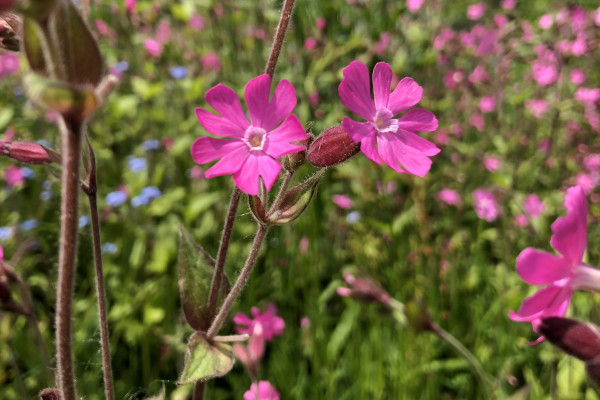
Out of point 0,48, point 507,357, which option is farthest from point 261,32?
point 0,48

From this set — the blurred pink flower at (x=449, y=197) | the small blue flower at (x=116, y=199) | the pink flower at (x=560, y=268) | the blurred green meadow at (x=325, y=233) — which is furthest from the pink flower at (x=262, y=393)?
the blurred pink flower at (x=449, y=197)

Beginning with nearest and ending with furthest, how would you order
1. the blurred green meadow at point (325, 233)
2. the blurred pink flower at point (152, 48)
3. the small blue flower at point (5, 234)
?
the blurred green meadow at point (325, 233), the small blue flower at point (5, 234), the blurred pink flower at point (152, 48)

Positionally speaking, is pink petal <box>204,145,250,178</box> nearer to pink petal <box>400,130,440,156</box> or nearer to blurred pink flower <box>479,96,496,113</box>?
pink petal <box>400,130,440,156</box>

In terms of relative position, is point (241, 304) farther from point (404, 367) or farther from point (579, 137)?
point (579, 137)

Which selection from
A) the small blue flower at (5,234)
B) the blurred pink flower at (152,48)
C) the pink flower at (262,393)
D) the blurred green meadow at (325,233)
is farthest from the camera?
the blurred pink flower at (152,48)

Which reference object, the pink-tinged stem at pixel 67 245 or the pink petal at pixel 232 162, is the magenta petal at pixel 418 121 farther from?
the pink-tinged stem at pixel 67 245

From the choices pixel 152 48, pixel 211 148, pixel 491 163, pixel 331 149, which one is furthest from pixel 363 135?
pixel 152 48

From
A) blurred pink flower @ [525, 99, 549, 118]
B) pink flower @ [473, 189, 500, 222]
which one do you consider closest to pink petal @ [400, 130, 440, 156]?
pink flower @ [473, 189, 500, 222]
